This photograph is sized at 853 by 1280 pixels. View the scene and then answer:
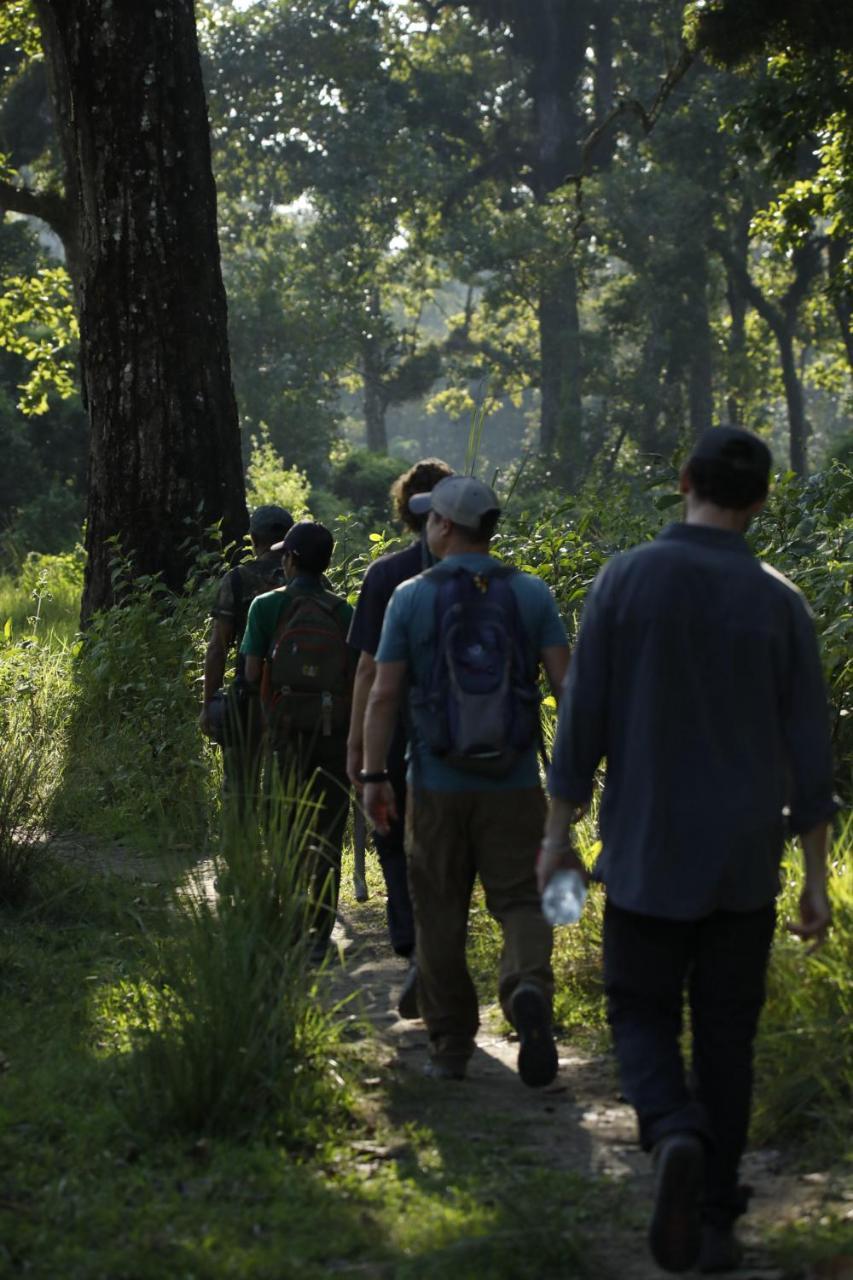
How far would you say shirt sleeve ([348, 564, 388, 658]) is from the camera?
6.32 m

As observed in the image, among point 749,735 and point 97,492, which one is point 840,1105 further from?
point 97,492

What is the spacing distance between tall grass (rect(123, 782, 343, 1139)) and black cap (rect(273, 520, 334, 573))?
1.74m

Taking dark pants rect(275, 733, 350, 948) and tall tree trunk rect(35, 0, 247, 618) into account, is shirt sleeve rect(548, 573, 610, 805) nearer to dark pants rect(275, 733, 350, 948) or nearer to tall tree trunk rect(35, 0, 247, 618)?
dark pants rect(275, 733, 350, 948)

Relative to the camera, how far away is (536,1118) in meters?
5.40

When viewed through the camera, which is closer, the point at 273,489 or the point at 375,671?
the point at 375,671

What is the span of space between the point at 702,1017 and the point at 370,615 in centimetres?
248

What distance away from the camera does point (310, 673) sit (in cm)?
713

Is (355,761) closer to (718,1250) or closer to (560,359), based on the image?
(718,1250)

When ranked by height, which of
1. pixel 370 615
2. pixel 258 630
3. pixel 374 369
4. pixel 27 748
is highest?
pixel 374 369

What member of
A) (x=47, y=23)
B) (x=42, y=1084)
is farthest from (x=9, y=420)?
(x=42, y=1084)

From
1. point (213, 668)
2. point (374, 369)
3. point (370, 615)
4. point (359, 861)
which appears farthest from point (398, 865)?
point (374, 369)

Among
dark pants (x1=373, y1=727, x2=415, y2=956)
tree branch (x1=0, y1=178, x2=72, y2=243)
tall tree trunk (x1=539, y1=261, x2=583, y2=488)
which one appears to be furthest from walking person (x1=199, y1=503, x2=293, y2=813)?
tall tree trunk (x1=539, y1=261, x2=583, y2=488)

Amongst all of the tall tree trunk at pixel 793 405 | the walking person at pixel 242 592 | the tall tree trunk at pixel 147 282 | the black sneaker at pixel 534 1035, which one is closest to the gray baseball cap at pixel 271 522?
the walking person at pixel 242 592

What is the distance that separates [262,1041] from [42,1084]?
84cm
